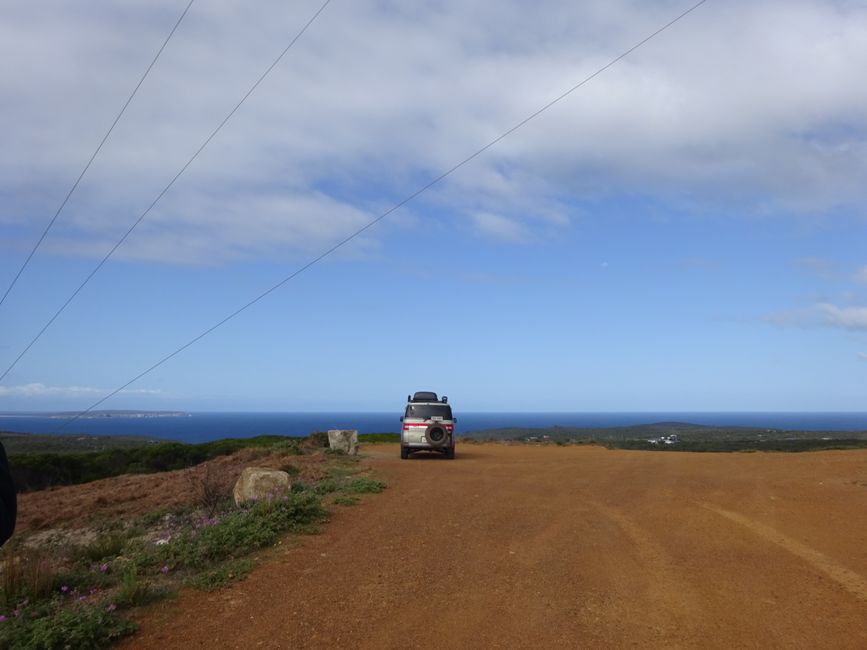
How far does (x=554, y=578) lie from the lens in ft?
27.2

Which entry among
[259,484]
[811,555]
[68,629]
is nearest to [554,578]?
[811,555]

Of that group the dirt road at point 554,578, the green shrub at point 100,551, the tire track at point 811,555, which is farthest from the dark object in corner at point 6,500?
the tire track at point 811,555

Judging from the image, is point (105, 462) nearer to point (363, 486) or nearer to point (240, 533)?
point (363, 486)

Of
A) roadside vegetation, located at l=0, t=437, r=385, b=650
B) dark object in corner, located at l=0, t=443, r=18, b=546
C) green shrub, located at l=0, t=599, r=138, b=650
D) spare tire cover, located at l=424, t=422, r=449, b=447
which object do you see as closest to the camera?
dark object in corner, located at l=0, t=443, r=18, b=546

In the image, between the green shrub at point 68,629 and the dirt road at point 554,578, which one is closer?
the green shrub at point 68,629

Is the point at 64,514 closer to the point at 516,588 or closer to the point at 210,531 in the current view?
the point at 210,531

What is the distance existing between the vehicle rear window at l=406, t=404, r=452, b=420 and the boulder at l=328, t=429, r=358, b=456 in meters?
4.53

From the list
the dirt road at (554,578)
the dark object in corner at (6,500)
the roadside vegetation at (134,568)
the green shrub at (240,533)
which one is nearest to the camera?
the dark object in corner at (6,500)

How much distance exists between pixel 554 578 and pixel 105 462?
1267 inches

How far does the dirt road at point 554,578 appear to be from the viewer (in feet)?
21.2

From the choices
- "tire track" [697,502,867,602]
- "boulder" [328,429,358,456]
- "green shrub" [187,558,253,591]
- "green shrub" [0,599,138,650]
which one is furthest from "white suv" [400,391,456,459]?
"green shrub" [0,599,138,650]

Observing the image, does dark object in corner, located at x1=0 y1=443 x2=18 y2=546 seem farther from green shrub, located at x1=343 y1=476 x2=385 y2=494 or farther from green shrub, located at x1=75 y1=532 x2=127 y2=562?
green shrub, located at x1=343 y1=476 x2=385 y2=494

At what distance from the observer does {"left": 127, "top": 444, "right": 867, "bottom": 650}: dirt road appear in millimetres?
6465

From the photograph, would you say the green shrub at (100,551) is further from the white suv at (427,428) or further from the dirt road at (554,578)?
the white suv at (427,428)
